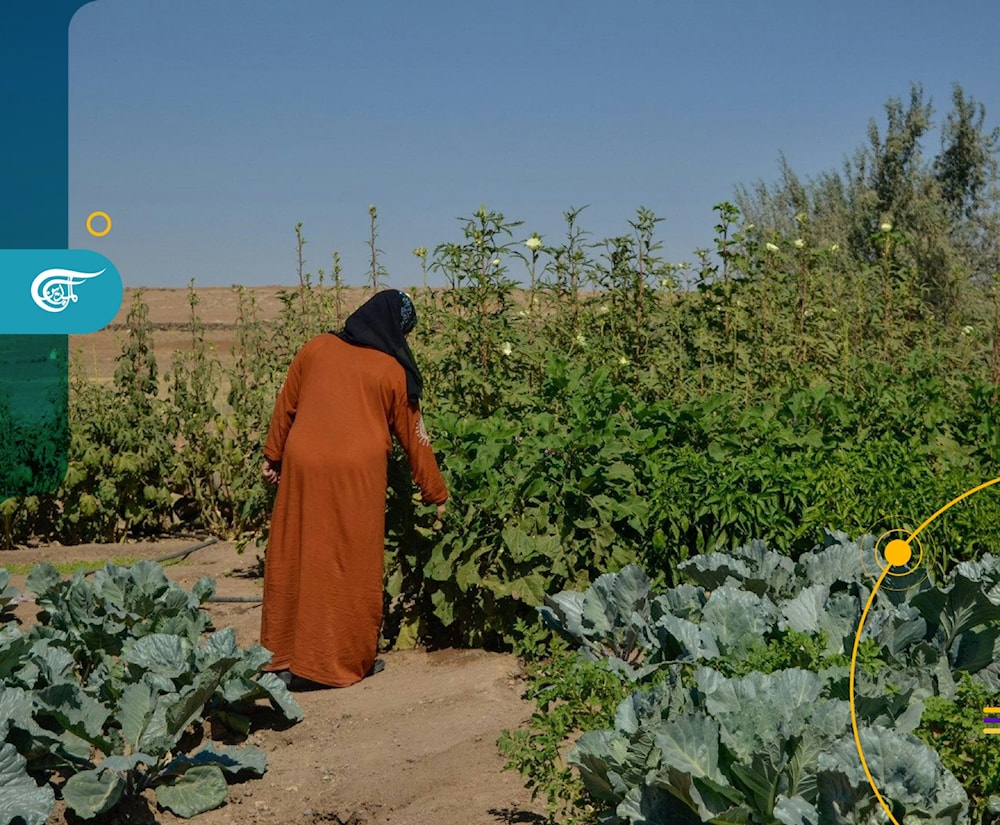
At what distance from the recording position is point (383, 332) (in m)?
5.41

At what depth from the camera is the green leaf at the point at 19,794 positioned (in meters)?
3.50

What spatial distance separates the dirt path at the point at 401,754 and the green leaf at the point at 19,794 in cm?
60

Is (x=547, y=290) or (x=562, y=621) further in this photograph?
(x=547, y=290)

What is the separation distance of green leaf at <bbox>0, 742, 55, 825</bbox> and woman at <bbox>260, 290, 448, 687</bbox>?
188 centimetres

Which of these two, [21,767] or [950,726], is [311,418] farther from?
[950,726]

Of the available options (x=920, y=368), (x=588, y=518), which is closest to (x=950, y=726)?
(x=588, y=518)

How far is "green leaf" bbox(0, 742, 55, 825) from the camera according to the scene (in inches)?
138

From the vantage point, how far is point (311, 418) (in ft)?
17.5

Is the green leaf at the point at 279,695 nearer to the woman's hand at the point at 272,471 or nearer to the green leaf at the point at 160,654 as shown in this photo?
the green leaf at the point at 160,654

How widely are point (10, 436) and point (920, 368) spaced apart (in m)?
6.18

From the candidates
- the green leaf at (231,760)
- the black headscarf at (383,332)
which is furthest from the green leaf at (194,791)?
Answer: the black headscarf at (383,332)

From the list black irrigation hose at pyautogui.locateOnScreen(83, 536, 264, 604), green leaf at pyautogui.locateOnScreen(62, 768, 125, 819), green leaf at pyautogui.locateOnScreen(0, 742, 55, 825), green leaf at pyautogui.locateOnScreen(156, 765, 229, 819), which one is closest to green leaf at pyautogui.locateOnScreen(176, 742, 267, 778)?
green leaf at pyautogui.locateOnScreen(156, 765, 229, 819)

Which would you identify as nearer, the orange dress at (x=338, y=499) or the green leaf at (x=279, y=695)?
the green leaf at (x=279, y=695)

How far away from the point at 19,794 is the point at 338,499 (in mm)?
2042
